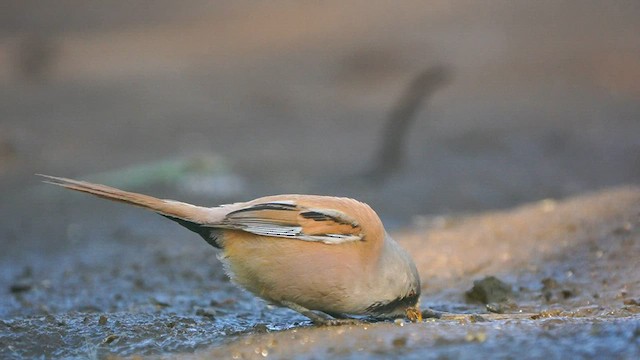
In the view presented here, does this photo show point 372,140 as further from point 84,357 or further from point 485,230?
point 84,357

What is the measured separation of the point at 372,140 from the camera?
15062 millimetres

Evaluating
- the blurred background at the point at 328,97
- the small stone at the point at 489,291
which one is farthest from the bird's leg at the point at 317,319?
the blurred background at the point at 328,97

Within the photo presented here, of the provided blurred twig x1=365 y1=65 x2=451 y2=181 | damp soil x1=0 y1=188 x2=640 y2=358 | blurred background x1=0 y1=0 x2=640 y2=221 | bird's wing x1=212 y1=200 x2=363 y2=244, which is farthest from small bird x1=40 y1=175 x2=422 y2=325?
blurred twig x1=365 y1=65 x2=451 y2=181

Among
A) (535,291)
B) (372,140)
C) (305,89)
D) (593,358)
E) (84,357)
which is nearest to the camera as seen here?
(593,358)

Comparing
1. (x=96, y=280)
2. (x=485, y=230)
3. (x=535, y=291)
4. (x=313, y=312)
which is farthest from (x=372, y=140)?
(x=313, y=312)

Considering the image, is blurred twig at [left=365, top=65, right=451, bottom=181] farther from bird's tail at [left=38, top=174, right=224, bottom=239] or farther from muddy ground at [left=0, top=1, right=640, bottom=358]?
bird's tail at [left=38, top=174, right=224, bottom=239]

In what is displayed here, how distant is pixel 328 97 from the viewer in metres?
17.0

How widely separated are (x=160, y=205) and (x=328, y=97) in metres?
11.5

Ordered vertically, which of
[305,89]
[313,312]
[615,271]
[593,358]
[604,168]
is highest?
[305,89]

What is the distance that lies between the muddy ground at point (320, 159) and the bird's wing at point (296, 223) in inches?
20.5

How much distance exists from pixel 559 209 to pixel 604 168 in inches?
208

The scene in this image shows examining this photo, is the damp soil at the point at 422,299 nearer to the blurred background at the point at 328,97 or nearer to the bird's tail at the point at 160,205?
the bird's tail at the point at 160,205

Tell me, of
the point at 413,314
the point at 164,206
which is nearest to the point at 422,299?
the point at 413,314

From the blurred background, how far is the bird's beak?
5495 mm
